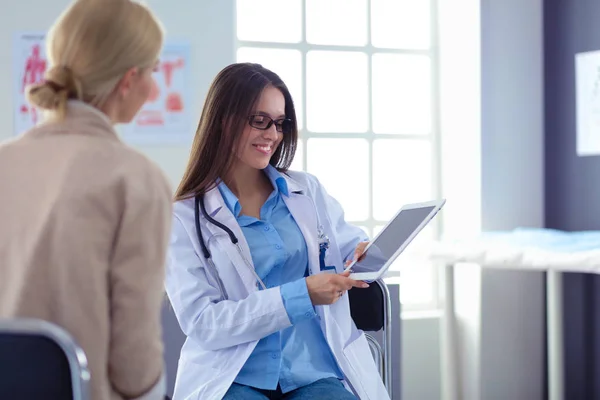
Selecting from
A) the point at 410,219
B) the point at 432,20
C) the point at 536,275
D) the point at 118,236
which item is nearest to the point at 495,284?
Answer: the point at 536,275

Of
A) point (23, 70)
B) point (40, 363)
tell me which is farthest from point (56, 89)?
point (23, 70)

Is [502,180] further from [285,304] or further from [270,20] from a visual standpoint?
[285,304]

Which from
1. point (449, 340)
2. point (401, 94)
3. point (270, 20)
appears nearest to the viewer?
point (449, 340)

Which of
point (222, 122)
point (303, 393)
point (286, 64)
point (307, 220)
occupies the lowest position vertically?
point (303, 393)

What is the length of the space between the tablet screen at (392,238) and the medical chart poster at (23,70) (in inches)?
67.0

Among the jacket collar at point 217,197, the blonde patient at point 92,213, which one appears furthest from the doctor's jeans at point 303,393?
the blonde patient at point 92,213

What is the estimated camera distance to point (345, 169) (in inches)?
145

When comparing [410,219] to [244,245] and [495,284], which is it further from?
[495,284]

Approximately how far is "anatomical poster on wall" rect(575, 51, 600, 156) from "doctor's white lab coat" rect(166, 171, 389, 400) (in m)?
1.89

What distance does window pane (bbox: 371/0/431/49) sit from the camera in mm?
3725

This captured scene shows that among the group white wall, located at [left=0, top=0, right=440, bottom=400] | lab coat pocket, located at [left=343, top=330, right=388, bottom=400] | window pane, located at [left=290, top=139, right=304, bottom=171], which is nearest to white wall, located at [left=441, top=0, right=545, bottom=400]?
white wall, located at [left=0, top=0, right=440, bottom=400]

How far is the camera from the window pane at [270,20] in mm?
3527

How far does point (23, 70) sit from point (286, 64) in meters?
1.14

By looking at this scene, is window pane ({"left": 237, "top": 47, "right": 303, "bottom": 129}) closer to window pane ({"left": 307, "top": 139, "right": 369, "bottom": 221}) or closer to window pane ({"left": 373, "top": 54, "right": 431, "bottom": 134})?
window pane ({"left": 307, "top": 139, "right": 369, "bottom": 221})
